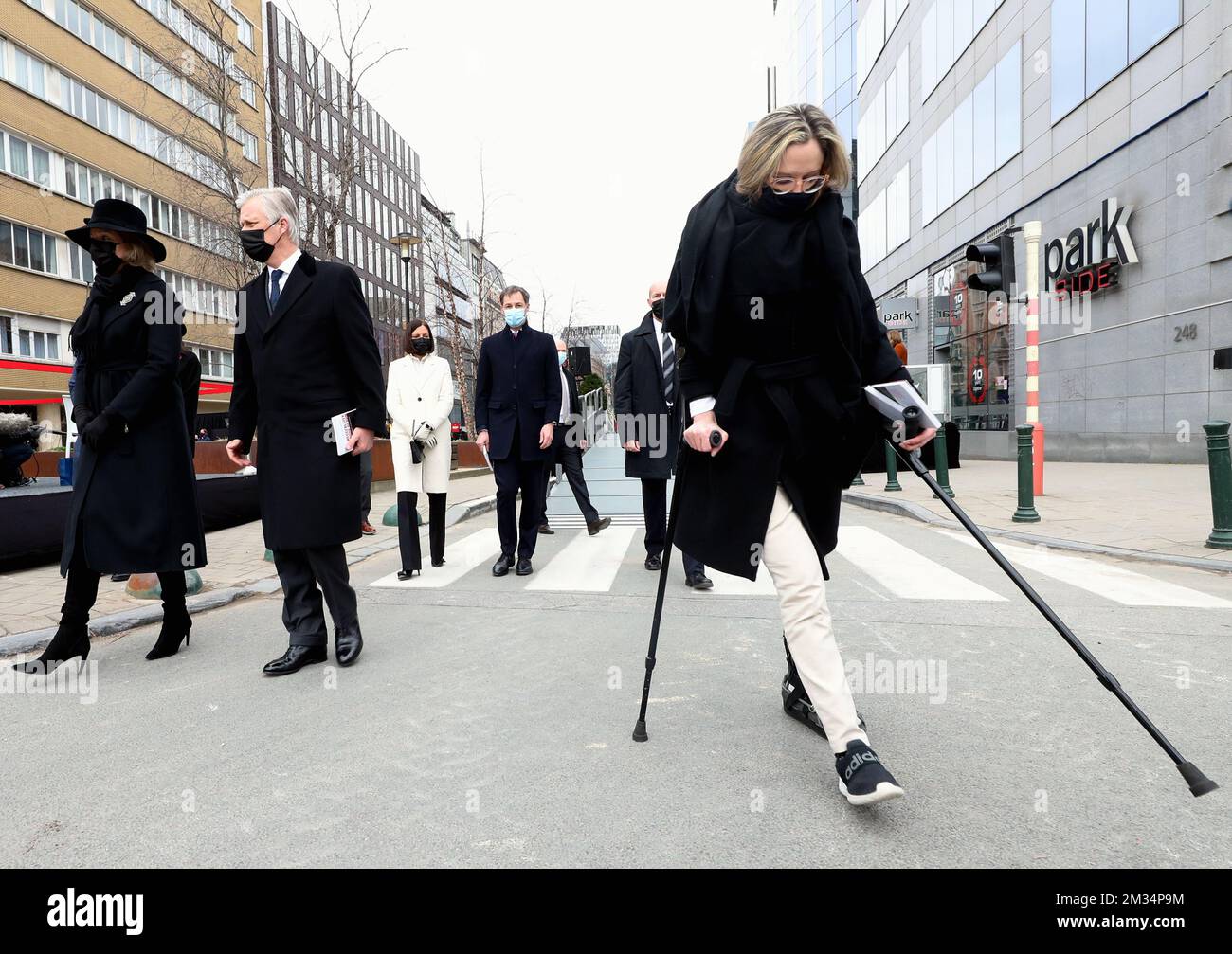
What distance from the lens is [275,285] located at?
149 inches

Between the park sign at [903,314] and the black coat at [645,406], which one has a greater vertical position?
the park sign at [903,314]

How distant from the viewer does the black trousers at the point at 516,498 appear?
6227 mm

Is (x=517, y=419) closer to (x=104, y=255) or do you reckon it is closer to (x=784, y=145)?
(x=104, y=255)

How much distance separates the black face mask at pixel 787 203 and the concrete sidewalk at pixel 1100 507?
16.9 feet

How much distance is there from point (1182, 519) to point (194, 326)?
35.4 metres

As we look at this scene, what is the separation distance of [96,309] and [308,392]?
1.06 m

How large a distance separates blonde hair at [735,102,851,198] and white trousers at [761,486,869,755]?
931mm

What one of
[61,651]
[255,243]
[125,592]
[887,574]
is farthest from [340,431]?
[887,574]

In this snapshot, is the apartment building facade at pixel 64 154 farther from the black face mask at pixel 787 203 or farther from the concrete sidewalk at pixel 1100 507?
the black face mask at pixel 787 203

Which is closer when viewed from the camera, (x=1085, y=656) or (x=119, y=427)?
(x=1085, y=656)

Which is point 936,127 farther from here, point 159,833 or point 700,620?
point 159,833

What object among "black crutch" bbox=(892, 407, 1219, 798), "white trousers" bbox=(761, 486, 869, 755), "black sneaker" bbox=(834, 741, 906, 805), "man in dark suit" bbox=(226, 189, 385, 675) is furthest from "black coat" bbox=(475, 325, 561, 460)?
"black sneaker" bbox=(834, 741, 906, 805)

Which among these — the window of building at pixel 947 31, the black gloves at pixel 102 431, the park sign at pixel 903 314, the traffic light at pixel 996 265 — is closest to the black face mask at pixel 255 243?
the black gloves at pixel 102 431
